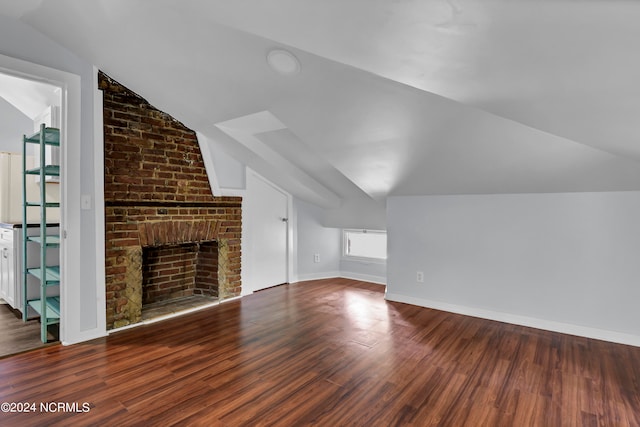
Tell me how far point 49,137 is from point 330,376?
9.80 feet

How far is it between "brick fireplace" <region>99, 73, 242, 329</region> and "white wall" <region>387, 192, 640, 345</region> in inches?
78.6

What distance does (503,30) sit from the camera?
1393 millimetres

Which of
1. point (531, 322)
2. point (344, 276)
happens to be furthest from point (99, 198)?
point (531, 322)

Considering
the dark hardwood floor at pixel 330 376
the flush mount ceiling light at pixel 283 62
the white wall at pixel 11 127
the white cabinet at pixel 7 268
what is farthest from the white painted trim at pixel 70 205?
the white wall at pixel 11 127

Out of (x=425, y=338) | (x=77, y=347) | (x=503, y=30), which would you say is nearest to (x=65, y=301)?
(x=77, y=347)

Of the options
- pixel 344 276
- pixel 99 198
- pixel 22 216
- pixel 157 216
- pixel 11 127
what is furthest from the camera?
pixel 344 276

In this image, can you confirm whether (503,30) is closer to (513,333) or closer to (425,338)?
(425,338)

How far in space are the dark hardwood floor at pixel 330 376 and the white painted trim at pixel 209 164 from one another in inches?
54.6

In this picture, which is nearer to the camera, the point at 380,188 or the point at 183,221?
the point at 183,221

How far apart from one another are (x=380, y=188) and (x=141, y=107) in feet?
8.12

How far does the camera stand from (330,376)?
2.20 meters

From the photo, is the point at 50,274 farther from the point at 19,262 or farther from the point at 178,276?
the point at 178,276

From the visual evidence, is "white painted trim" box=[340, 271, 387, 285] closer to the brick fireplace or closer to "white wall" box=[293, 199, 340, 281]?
"white wall" box=[293, 199, 340, 281]

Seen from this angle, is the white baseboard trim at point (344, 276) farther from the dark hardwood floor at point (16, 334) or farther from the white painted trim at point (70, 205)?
the dark hardwood floor at point (16, 334)
